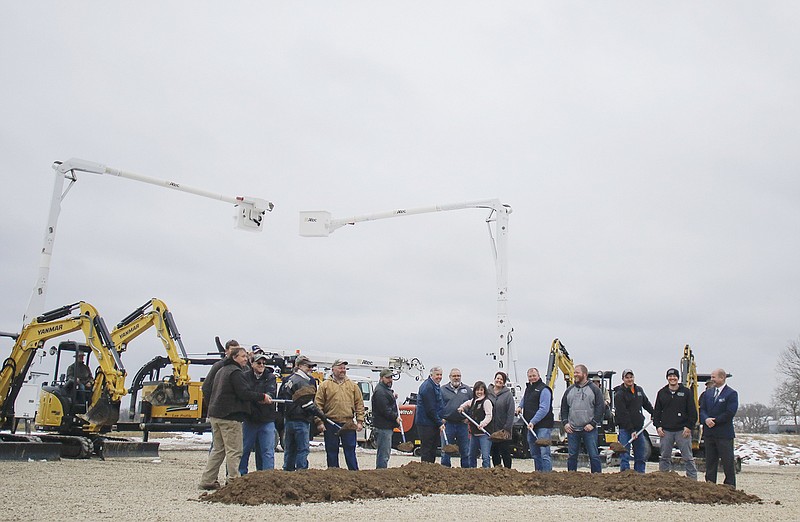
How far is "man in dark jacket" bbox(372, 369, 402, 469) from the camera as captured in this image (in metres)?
11.3

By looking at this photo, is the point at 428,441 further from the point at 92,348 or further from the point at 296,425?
the point at 92,348

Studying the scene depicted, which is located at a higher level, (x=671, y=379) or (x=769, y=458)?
(x=671, y=379)

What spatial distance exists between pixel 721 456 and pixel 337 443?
5249mm

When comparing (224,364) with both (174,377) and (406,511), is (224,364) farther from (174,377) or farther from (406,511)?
(174,377)

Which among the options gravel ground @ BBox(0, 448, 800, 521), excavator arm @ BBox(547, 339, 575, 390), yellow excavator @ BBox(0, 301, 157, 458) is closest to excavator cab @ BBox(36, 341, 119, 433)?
yellow excavator @ BBox(0, 301, 157, 458)

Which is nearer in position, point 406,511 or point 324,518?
point 324,518

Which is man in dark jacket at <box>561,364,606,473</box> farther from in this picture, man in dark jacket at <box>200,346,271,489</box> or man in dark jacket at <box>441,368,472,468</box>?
man in dark jacket at <box>200,346,271,489</box>

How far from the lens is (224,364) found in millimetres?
9984

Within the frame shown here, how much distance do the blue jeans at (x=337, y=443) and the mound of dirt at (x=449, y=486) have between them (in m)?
1.00

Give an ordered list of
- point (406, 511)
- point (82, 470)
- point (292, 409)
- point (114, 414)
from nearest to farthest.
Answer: point (406, 511) < point (292, 409) < point (82, 470) < point (114, 414)

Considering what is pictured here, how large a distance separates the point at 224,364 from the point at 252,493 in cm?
226

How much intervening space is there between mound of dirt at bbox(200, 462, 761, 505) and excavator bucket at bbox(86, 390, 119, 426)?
9.71 meters

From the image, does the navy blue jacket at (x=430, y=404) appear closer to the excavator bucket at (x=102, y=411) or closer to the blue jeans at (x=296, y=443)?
the blue jeans at (x=296, y=443)

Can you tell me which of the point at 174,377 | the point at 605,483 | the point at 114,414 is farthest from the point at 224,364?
the point at 174,377
